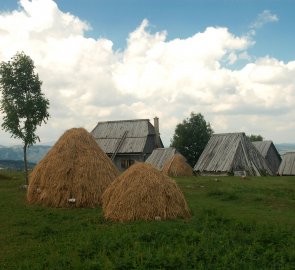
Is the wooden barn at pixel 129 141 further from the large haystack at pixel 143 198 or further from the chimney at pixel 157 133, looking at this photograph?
the large haystack at pixel 143 198

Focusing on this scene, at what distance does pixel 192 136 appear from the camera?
54375 millimetres

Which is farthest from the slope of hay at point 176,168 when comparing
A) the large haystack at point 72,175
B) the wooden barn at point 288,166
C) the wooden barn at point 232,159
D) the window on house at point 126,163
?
the large haystack at point 72,175

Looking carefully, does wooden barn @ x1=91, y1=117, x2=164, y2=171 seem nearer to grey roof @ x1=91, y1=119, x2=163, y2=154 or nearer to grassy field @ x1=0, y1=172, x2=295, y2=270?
grey roof @ x1=91, y1=119, x2=163, y2=154

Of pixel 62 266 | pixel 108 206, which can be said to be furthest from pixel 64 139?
pixel 62 266

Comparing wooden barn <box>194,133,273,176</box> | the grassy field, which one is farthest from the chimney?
the grassy field

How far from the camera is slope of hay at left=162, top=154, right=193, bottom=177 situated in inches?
1577

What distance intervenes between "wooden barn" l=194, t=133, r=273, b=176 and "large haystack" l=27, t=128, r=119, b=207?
22.2 metres

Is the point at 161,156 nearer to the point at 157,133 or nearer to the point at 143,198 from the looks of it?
the point at 157,133

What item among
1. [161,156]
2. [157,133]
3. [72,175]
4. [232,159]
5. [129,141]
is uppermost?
[157,133]

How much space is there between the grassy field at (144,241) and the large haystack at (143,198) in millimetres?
622

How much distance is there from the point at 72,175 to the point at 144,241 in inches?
334

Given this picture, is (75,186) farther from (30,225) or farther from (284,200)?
(284,200)

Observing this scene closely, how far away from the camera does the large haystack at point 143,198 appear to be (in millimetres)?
14617

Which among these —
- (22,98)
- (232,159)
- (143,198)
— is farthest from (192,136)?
(143,198)
